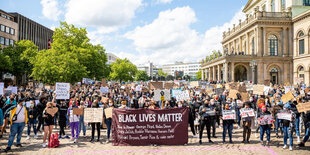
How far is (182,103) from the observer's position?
13.2 meters

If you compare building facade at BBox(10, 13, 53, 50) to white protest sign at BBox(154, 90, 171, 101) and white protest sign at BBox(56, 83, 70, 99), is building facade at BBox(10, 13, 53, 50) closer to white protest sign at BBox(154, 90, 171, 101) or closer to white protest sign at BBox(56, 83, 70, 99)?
white protest sign at BBox(56, 83, 70, 99)

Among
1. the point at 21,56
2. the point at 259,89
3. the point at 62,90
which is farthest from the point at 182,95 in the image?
the point at 21,56

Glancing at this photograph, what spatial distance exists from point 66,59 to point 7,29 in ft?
110

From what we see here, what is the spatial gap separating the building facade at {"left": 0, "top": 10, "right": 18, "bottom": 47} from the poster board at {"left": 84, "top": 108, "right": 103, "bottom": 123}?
179ft

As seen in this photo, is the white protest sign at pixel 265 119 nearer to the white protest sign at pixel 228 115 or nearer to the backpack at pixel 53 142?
the white protest sign at pixel 228 115

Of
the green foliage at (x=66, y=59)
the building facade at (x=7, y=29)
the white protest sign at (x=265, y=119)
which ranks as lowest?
the white protest sign at (x=265, y=119)

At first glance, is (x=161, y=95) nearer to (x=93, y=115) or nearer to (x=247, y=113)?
(x=93, y=115)

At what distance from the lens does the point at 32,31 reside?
231 ft

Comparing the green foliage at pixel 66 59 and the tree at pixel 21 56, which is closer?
the green foliage at pixel 66 59

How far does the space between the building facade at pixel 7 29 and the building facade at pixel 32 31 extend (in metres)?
3.53

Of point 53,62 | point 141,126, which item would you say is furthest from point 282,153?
point 53,62

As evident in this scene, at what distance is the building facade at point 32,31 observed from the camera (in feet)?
208

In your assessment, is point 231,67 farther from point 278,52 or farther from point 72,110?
point 72,110

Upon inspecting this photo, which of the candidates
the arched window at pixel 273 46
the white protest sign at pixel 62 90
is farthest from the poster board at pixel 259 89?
the arched window at pixel 273 46
